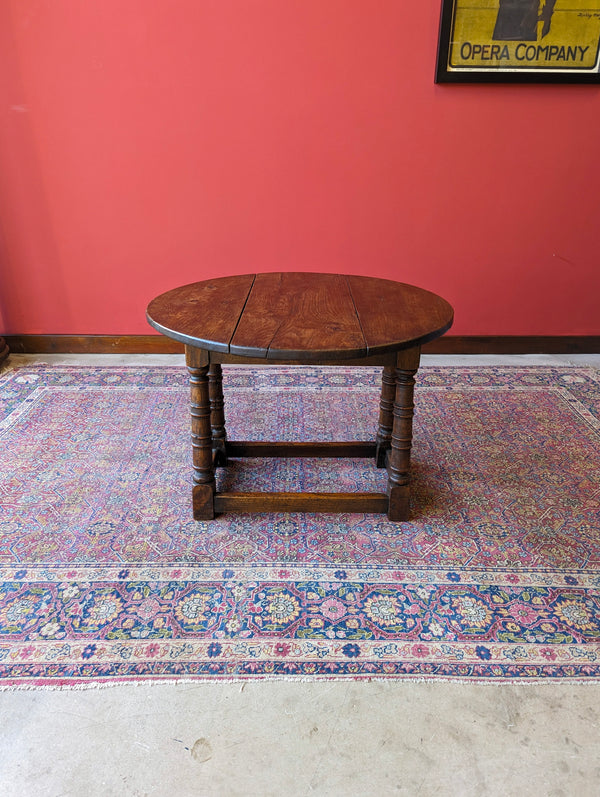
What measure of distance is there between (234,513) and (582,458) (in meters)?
1.50

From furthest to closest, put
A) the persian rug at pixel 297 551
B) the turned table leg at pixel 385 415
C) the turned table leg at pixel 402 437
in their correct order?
1. the turned table leg at pixel 385 415
2. the turned table leg at pixel 402 437
3. the persian rug at pixel 297 551

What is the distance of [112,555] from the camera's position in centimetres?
188

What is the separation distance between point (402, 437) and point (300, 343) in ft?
1.76

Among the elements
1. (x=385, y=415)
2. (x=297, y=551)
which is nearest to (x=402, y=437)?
(x=385, y=415)

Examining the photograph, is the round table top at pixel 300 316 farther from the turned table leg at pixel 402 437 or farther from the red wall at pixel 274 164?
the red wall at pixel 274 164

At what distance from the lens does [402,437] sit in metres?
1.96

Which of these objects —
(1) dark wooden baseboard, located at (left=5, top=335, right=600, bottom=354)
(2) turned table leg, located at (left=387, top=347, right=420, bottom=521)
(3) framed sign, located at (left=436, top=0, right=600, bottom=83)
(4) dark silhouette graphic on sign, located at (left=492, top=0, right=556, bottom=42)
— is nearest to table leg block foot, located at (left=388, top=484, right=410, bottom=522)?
(2) turned table leg, located at (left=387, top=347, right=420, bottom=521)

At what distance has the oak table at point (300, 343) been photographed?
1.71m

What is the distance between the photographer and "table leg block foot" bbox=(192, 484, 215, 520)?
202 centimetres

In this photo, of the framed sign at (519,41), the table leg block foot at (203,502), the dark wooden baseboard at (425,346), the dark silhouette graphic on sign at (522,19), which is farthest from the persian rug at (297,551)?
the dark silhouette graphic on sign at (522,19)

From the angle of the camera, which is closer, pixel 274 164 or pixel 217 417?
pixel 217 417

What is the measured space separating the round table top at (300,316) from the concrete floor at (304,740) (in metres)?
0.91

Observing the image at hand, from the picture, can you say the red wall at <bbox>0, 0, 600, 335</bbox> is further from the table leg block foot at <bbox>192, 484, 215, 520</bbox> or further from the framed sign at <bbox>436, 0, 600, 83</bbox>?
the table leg block foot at <bbox>192, 484, 215, 520</bbox>

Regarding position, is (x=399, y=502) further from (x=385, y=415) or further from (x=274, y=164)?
(x=274, y=164)
